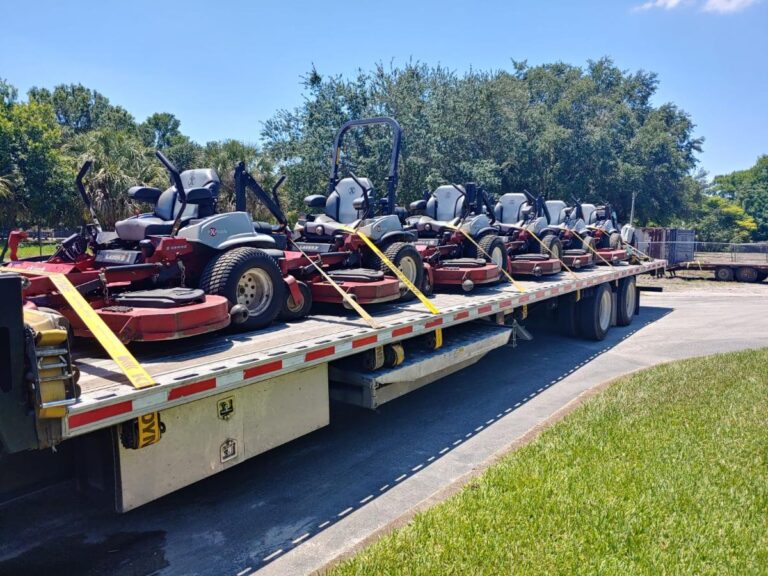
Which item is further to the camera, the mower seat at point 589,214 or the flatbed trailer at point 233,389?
the mower seat at point 589,214

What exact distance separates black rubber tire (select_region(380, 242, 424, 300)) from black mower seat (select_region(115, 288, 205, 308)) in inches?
106

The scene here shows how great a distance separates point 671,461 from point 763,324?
943cm

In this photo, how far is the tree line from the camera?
21.8 metres

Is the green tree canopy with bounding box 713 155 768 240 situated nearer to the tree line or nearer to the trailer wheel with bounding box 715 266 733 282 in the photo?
the tree line

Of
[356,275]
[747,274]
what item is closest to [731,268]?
[747,274]

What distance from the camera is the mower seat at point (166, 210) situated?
510cm

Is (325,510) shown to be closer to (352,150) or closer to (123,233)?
(123,233)

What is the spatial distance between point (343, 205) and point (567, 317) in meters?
4.93

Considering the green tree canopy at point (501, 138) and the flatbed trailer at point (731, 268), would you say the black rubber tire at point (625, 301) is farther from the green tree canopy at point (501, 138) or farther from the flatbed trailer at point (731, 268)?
the flatbed trailer at point (731, 268)

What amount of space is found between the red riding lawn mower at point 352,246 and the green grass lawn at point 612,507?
2.09m

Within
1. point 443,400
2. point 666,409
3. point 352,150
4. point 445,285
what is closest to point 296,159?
point 352,150

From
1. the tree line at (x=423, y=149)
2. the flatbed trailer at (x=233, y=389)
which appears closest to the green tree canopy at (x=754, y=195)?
the tree line at (x=423, y=149)

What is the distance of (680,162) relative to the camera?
3169 cm

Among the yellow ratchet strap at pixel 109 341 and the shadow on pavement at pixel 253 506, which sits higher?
the yellow ratchet strap at pixel 109 341
